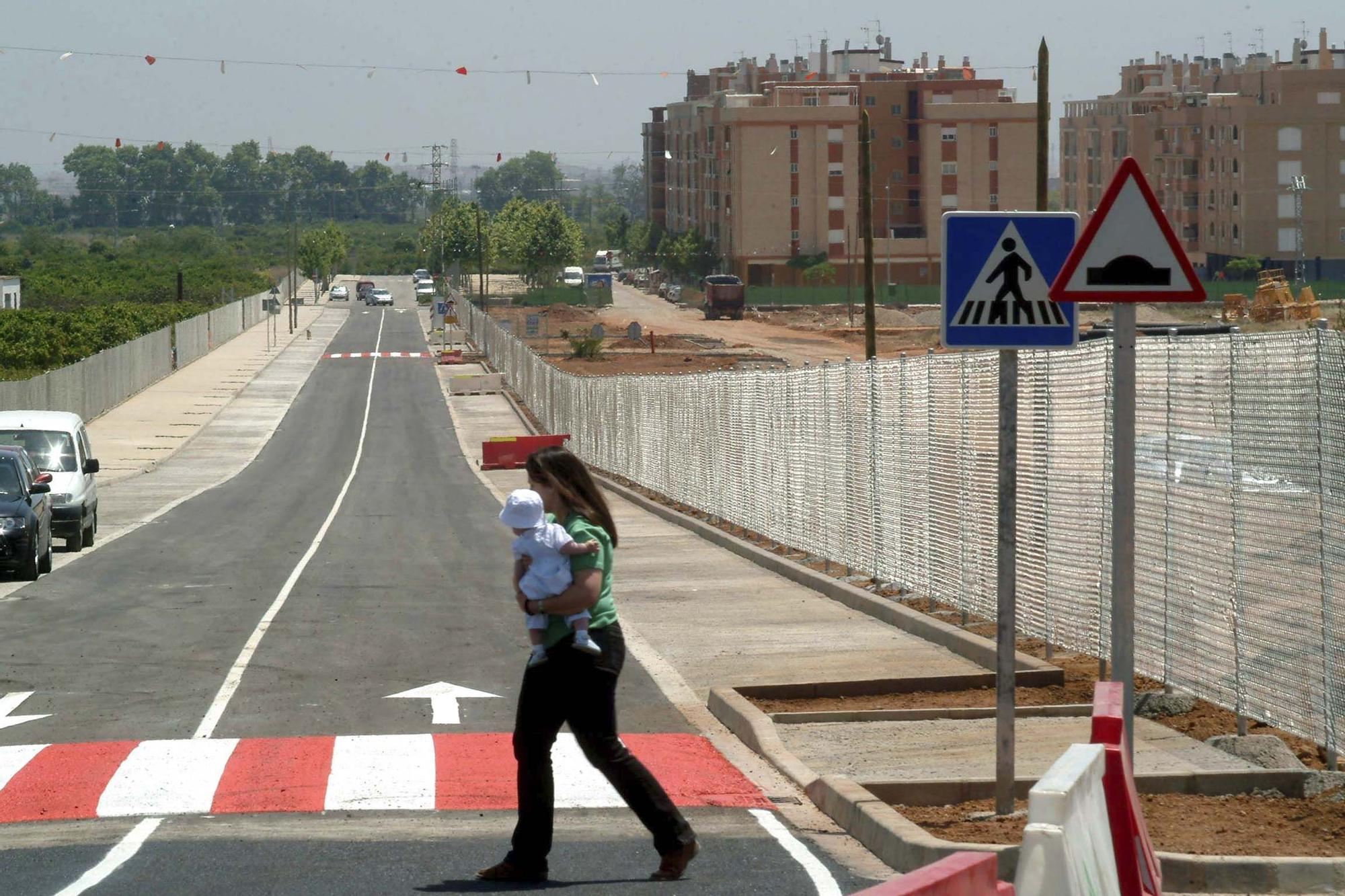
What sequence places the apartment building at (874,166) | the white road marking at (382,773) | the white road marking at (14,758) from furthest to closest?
the apartment building at (874,166)
the white road marking at (14,758)
the white road marking at (382,773)

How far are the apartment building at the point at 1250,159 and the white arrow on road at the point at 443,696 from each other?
4408 inches

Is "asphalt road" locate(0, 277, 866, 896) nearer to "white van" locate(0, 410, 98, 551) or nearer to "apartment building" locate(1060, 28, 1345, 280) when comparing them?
"white van" locate(0, 410, 98, 551)

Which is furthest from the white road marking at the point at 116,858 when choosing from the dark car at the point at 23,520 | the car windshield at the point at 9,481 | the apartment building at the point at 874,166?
the apartment building at the point at 874,166

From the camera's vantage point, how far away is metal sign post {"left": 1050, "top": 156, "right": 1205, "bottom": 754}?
23.3ft

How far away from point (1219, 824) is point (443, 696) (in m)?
6.03

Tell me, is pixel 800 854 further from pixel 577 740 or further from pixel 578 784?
pixel 578 784

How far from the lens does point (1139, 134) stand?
A: 13762cm

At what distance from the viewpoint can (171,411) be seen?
69.2 meters

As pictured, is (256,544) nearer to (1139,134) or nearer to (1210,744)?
(1210,744)

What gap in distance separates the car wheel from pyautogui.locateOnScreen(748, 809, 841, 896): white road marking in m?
14.0

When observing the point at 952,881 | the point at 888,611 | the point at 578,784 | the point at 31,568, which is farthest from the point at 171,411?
the point at 952,881

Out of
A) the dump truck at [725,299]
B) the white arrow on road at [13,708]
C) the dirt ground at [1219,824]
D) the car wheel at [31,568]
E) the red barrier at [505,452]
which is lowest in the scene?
the red barrier at [505,452]

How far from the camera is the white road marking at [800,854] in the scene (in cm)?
729

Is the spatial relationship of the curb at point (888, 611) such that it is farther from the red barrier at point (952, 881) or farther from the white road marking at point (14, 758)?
the white road marking at point (14, 758)
